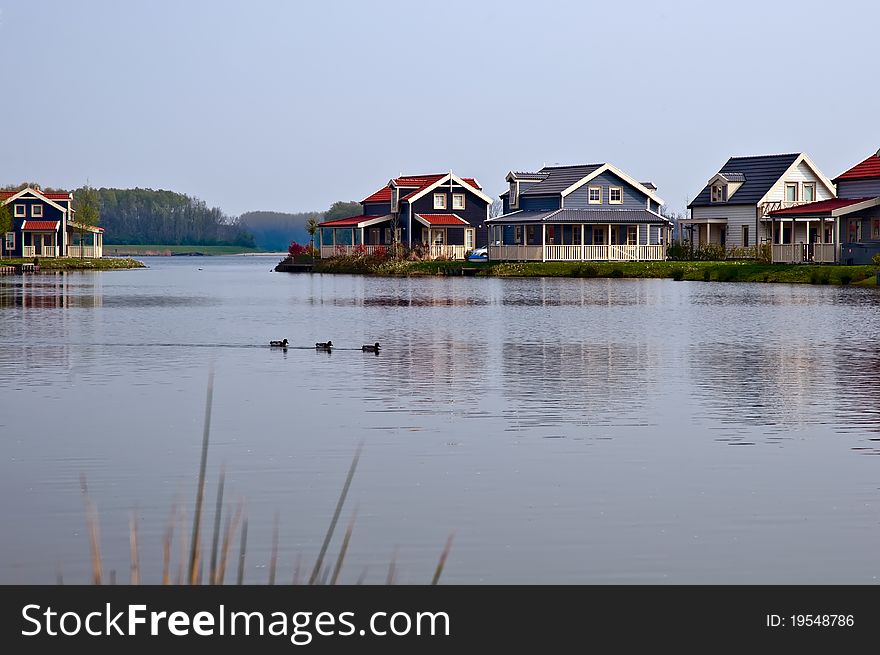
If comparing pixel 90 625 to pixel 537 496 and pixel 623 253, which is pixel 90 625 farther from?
pixel 623 253

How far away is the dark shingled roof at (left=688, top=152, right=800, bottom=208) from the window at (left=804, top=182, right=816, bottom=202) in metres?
2.18

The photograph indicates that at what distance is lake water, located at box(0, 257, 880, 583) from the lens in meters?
11.9

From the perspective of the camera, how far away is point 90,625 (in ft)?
24.6

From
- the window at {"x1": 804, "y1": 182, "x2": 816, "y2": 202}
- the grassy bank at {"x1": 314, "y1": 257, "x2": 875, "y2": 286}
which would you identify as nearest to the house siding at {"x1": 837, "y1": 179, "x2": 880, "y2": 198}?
the grassy bank at {"x1": 314, "y1": 257, "x2": 875, "y2": 286}

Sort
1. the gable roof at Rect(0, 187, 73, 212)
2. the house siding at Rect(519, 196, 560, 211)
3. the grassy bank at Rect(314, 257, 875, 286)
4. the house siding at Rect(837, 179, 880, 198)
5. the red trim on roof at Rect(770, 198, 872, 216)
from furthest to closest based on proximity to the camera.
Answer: the gable roof at Rect(0, 187, 73, 212), the house siding at Rect(519, 196, 560, 211), the house siding at Rect(837, 179, 880, 198), the red trim on roof at Rect(770, 198, 872, 216), the grassy bank at Rect(314, 257, 875, 286)

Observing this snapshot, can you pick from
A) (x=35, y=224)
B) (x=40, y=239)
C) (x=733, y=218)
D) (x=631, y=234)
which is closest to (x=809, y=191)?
(x=733, y=218)

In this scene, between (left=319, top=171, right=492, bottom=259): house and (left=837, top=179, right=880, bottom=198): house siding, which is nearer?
(left=837, top=179, right=880, bottom=198): house siding

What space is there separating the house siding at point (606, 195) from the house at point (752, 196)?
3749mm

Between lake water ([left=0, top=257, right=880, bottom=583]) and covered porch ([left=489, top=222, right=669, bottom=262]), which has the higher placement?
covered porch ([left=489, top=222, right=669, bottom=262])

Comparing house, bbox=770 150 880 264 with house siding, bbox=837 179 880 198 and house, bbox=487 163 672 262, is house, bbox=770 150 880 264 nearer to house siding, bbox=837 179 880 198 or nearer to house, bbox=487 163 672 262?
house siding, bbox=837 179 880 198

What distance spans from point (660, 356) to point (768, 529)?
59.1 ft

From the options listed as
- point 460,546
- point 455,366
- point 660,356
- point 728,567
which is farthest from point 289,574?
point 660,356

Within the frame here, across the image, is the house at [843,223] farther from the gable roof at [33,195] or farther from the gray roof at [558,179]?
the gable roof at [33,195]

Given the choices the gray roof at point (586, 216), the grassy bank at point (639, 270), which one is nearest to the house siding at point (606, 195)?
the gray roof at point (586, 216)
